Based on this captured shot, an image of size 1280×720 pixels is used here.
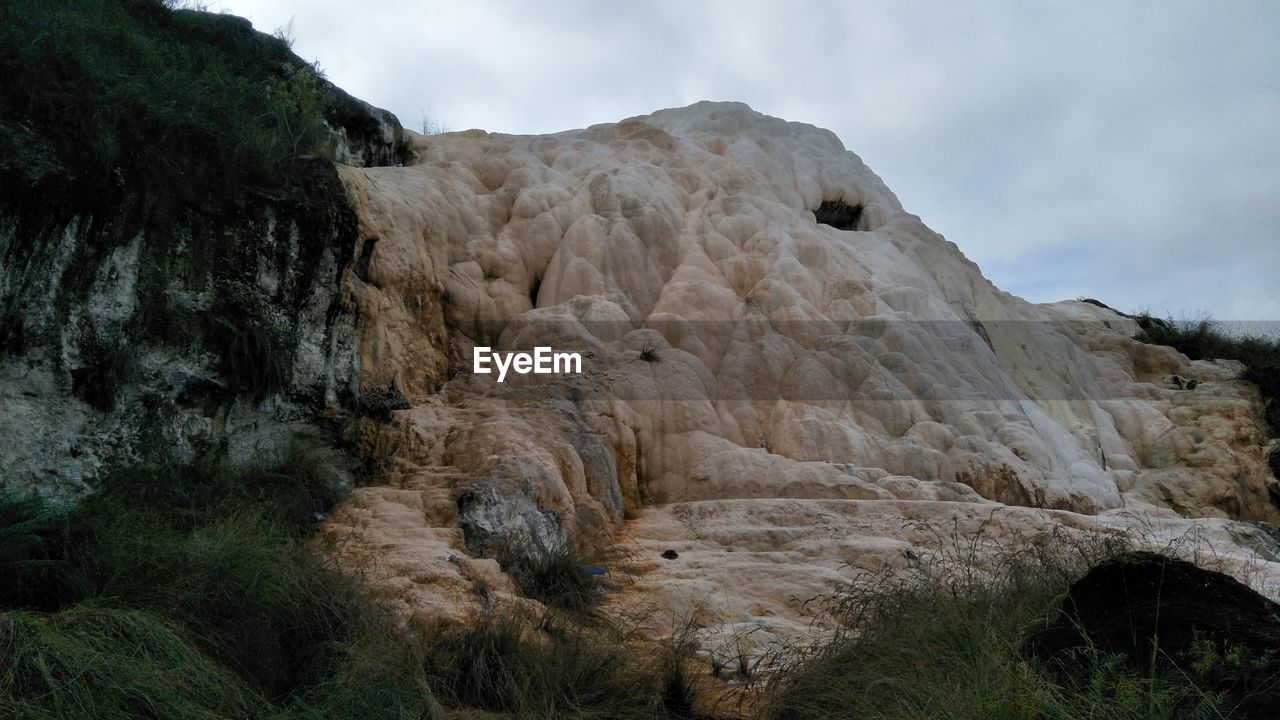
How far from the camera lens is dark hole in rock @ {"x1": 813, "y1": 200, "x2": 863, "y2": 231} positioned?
16078 millimetres

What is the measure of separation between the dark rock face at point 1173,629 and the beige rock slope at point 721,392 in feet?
8.07

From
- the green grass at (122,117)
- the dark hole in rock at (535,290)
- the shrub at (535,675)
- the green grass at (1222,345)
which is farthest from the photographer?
the green grass at (1222,345)

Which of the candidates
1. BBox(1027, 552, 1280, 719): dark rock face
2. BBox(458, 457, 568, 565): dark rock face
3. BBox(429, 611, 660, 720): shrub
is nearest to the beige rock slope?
BBox(458, 457, 568, 565): dark rock face

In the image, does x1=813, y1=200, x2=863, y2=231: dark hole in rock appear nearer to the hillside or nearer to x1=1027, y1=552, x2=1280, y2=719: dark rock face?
the hillside

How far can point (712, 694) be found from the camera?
212 inches

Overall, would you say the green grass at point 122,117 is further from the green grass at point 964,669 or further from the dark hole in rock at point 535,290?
the green grass at point 964,669

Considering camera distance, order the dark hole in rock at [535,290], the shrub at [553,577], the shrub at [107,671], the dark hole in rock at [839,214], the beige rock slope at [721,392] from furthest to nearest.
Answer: the dark hole in rock at [839,214] → the dark hole in rock at [535,290] → the beige rock slope at [721,392] → the shrub at [553,577] → the shrub at [107,671]

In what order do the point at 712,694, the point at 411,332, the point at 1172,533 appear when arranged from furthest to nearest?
the point at 411,332 < the point at 1172,533 < the point at 712,694

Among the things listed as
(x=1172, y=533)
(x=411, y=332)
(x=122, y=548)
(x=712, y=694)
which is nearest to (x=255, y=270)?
(x=411, y=332)

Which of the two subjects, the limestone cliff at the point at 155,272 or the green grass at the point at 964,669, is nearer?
the green grass at the point at 964,669

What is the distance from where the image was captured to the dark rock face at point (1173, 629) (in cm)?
367

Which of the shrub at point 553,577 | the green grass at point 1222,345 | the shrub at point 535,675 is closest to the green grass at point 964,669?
the shrub at point 535,675

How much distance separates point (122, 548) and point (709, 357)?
7243mm

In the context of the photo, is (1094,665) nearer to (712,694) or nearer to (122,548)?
(712,694)
